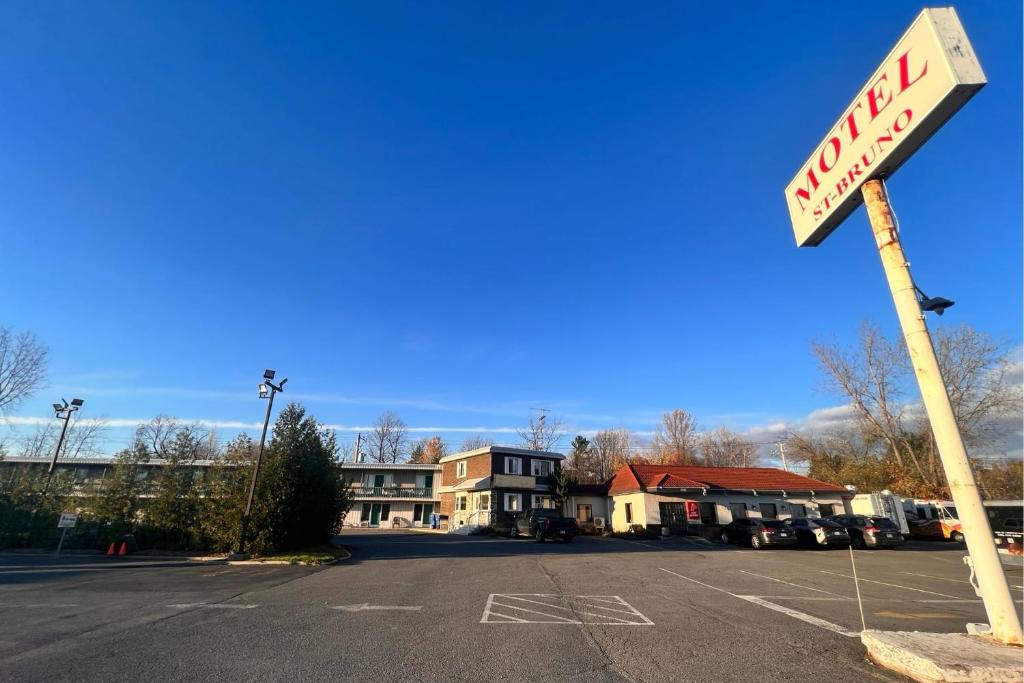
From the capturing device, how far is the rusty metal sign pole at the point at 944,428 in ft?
17.5

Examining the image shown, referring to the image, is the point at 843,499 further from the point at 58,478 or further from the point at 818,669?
the point at 58,478

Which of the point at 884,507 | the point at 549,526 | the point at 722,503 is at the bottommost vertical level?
the point at 549,526

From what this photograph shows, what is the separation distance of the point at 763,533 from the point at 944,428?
20.6 meters

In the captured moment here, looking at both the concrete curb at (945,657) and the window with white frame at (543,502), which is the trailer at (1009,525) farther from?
the window with white frame at (543,502)

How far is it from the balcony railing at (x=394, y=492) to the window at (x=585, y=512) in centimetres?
1692

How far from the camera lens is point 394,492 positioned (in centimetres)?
4812

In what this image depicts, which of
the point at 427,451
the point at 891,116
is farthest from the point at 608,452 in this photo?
the point at 891,116

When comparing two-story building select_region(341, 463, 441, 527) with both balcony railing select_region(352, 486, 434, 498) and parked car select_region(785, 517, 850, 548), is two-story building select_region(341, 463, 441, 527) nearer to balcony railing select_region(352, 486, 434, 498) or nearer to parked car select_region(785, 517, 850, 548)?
balcony railing select_region(352, 486, 434, 498)

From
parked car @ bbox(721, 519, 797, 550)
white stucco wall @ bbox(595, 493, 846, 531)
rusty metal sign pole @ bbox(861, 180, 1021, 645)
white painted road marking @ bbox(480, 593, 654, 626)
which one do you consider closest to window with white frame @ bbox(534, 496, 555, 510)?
white stucco wall @ bbox(595, 493, 846, 531)

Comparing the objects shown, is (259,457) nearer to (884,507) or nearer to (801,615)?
(801,615)

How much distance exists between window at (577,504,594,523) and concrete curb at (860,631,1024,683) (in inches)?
1362

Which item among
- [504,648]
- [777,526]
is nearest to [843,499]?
[777,526]

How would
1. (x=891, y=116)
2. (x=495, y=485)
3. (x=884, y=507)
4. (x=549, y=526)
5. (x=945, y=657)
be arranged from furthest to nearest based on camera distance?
1. (x=495, y=485)
2. (x=884, y=507)
3. (x=549, y=526)
4. (x=891, y=116)
5. (x=945, y=657)

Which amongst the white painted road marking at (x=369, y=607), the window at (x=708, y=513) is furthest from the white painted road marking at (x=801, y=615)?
the window at (x=708, y=513)
